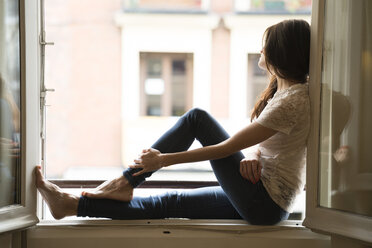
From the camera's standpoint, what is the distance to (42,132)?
1.39 metres

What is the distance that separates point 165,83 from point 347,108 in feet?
21.2

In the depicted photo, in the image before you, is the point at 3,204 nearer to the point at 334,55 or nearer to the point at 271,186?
the point at 271,186

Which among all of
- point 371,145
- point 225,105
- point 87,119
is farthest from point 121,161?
point 371,145

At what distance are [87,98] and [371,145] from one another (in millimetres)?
6855

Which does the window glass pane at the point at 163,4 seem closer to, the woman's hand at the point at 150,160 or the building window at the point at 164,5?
the building window at the point at 164,5

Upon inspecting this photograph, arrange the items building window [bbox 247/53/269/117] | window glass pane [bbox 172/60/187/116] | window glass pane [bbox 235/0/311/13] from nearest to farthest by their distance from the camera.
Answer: window glass pane [bbox 235/0/311/13] < building window [bbox 247/53/269/117] < window glass pane [bbox 172/60/187/116]

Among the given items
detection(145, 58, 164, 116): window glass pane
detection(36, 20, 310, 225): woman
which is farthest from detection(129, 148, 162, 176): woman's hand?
detection(145, 58, 164, 116): window glass pane

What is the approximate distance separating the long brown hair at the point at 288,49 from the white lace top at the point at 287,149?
0.05 meters

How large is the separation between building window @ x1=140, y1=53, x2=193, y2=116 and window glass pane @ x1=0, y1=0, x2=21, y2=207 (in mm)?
6109

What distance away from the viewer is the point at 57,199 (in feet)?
4.15

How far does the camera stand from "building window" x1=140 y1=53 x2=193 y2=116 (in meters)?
7.32

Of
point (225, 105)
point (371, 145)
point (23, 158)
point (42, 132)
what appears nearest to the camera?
point (371, 145)

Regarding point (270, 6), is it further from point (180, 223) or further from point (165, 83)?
point (180, 223)

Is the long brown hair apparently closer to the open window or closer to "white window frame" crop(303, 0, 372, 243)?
"white window frame" crop(303, 0, 372, 243)
